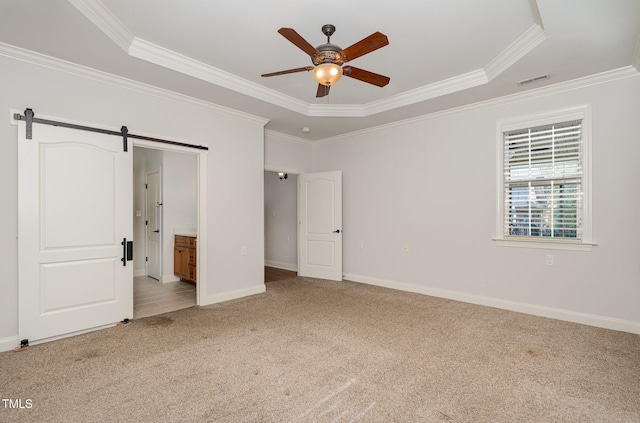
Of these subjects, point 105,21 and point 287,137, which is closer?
point 105,21

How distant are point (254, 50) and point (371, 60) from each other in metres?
1.27

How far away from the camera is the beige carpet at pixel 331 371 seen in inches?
80.3

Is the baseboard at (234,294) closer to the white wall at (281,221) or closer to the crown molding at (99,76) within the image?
the white wall at (281,221)

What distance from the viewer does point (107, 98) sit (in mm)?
3510

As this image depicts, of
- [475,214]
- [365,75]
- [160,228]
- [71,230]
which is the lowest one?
[160,228]

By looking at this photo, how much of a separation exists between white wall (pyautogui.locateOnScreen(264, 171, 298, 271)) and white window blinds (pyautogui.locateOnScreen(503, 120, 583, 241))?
4.23 m

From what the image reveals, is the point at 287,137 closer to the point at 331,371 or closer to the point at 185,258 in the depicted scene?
the point at 185,258

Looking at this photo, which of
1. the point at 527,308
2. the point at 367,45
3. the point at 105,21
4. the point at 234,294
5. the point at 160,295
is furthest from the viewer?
the point at 160,295

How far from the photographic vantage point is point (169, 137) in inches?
157

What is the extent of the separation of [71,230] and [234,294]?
2.17m

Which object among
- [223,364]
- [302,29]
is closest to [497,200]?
[302,29]

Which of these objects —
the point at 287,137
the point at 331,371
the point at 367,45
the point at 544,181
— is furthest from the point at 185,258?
the point at 544,181

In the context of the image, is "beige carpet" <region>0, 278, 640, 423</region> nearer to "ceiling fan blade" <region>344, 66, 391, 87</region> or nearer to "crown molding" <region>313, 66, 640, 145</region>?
"ceiling fan blade" <region>344, 66, 391, 87</region>

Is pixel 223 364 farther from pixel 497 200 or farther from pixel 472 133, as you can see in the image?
pixel 472 133
